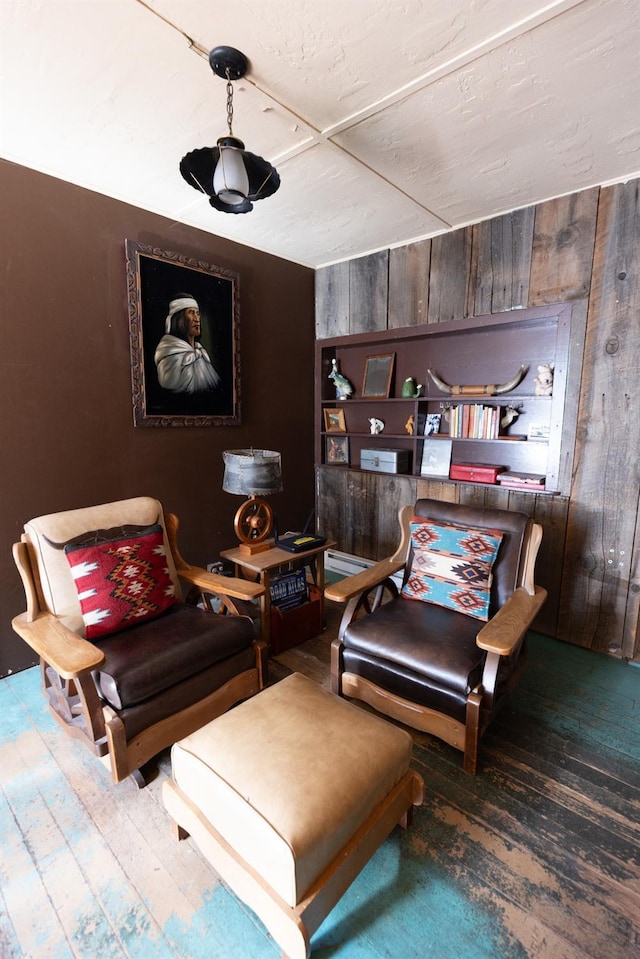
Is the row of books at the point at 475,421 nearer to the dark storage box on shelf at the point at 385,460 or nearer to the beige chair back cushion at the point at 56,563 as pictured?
the dark storage box on shelf at the point at 385,460

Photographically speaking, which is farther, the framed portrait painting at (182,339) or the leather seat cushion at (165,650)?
the framed portrait painting at (182,339)

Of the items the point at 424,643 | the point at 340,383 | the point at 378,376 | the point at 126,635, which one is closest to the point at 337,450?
the point at 340,383

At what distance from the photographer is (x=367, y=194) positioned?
2.42 meters

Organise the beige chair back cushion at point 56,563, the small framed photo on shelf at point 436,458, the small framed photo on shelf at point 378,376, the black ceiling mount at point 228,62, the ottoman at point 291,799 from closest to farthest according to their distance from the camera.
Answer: the ottoman at point 291,799 < the black ceiling mount at point 228,62 < the beige chair back cushion at point 56,563 < the small framed photo on shelf at point 436,458 < the small framed photo on shelf at point 378,376

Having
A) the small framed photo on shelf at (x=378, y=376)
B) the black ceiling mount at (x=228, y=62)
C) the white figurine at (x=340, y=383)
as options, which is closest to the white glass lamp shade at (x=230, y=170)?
the black ceiling mount at (x=228, y=62)

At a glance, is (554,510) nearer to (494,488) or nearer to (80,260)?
(494,488)

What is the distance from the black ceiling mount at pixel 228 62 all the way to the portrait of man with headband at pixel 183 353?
1.35 m

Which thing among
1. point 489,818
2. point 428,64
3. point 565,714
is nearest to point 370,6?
point 428,64

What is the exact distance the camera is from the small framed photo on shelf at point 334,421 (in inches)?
147

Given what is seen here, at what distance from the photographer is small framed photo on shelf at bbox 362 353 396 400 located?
134 inches

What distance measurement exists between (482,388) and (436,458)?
0.58 m

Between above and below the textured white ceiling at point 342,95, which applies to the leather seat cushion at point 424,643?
below

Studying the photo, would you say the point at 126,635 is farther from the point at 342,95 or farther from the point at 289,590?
the point at 342,95

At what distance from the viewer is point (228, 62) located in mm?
1480
